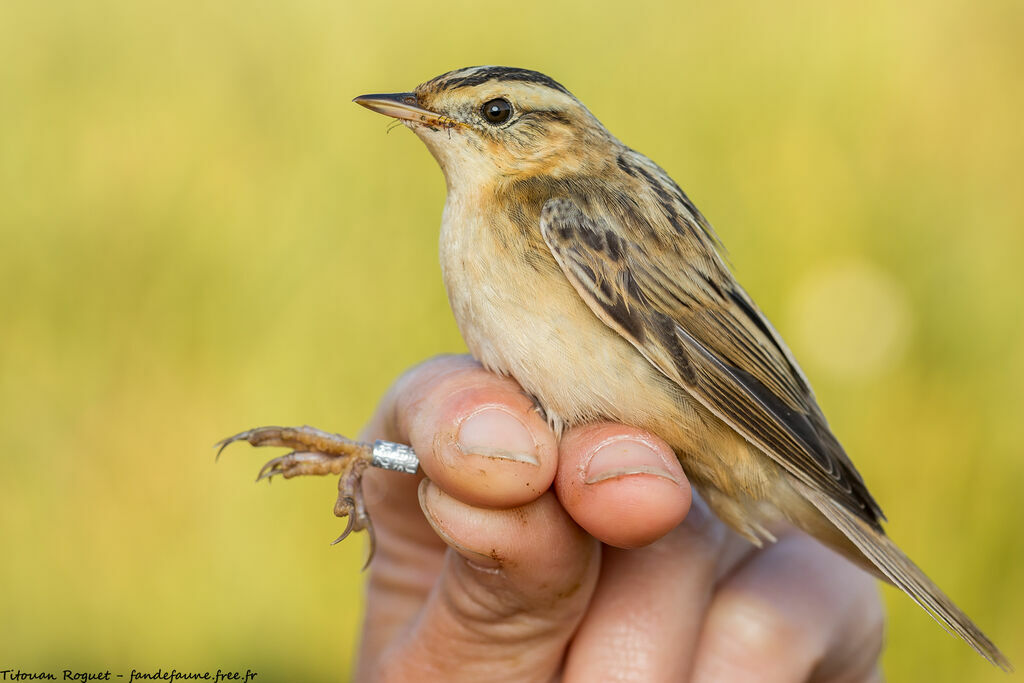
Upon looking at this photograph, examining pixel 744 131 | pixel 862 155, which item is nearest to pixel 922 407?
pixel 862 155

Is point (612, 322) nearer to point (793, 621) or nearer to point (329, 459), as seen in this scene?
point (329, 459)

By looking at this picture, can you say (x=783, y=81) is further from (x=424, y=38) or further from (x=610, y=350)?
(x=610, y=350)

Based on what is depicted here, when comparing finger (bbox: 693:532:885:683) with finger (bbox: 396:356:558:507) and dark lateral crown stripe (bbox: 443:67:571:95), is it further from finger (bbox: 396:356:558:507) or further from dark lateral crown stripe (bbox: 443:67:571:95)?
dark lateral crown stripe (bbox: 443:67:571:95)

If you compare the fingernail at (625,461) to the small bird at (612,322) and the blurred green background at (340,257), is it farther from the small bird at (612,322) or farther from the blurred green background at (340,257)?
the blurred green background at (340,257)

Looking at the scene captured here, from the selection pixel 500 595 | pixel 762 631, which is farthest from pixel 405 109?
pixel 762 631

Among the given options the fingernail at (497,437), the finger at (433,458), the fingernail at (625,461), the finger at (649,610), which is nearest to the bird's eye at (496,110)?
the finger at (433,458)

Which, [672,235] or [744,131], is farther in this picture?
[744,131]

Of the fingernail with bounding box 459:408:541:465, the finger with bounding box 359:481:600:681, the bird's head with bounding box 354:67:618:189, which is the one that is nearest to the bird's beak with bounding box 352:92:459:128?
the bird's head with bounding box 354:67:618:189
